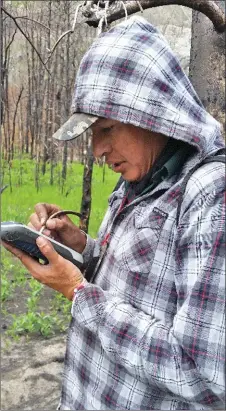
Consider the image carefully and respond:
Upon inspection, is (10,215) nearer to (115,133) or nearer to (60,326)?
(60,326)

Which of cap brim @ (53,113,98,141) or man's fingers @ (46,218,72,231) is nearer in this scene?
cap brim @ (53,113,98,141)

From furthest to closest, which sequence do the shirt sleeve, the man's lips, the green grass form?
the green grass < the man's lips < the shirt sleeve

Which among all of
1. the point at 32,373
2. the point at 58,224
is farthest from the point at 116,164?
the point at 32,373

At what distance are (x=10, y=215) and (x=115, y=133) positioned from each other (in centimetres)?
439

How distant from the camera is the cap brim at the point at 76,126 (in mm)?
1070

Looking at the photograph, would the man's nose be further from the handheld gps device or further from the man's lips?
the handheld gps device

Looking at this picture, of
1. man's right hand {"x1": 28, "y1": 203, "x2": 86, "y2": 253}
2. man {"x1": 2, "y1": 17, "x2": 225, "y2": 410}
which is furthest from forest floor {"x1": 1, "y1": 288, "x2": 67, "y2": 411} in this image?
man {"x1": 2, "y1": 17, "x2": 225, "y2": 410}

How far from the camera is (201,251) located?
96 centimetres

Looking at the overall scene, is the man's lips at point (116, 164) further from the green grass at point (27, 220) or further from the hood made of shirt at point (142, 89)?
the green grass at point (27, 220)

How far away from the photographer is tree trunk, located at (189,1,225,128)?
2.36 meters

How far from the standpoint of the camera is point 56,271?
114cm

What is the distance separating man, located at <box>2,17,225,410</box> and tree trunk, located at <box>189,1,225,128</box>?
1.28 m

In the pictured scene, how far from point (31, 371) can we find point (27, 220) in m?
2.56

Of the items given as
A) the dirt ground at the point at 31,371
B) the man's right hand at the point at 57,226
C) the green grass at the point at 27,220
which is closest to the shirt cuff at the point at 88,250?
the man's right hand at the point at 57,226
